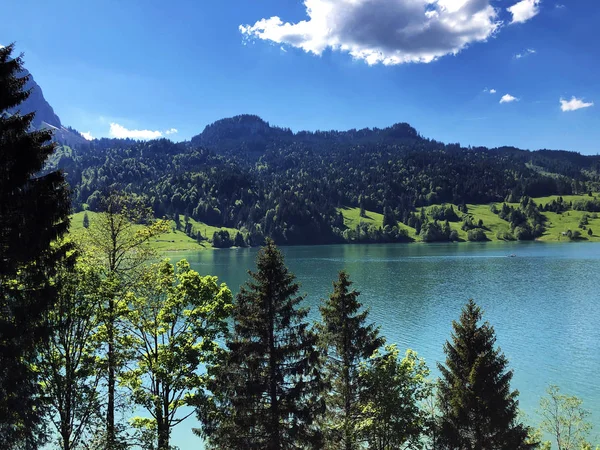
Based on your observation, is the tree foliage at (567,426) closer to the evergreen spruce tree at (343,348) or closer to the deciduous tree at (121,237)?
the evergreen spruce tree at (343,348)

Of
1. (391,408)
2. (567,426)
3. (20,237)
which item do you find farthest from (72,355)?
(567,426)

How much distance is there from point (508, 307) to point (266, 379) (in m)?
72.9

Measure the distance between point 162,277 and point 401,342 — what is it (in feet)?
139

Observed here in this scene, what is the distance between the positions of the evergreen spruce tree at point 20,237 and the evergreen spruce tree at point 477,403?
2063 centimetres

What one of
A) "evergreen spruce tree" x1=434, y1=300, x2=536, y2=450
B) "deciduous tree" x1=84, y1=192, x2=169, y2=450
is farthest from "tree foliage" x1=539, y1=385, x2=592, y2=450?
"deciduous tree" x1=84, y1=192, x2=169, y2=450

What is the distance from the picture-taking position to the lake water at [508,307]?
156ft

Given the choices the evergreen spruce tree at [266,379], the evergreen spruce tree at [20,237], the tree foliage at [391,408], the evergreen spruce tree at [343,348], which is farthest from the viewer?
the evergreen spruce tree at [343,348]

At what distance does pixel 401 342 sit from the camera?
58.2m

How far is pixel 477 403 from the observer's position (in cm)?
2292

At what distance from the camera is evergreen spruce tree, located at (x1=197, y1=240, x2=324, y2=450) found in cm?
2159

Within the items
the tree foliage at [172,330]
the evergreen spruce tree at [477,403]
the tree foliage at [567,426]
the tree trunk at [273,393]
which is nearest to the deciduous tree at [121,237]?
the tree foliage at [172,330]

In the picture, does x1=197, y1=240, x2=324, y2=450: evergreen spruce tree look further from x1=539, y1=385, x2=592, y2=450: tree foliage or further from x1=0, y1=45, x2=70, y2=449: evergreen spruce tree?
x1=539, y1=385, x2=592, y2=450: tree foliage

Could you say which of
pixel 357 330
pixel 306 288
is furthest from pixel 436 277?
pixel 357 330

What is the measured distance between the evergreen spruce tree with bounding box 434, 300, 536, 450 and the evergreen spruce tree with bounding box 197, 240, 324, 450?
7.82 meters
